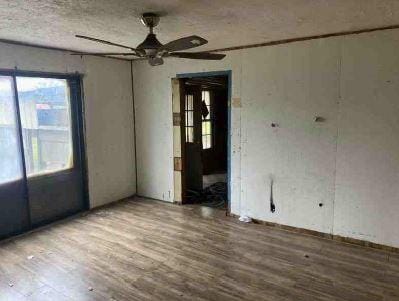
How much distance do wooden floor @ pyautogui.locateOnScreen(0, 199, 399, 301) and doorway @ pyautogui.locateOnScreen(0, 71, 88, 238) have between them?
0.31m

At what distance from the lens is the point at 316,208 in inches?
148

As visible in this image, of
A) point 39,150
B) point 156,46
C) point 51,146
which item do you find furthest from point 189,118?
point 156,46

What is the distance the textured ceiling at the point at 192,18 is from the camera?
7.67 feet

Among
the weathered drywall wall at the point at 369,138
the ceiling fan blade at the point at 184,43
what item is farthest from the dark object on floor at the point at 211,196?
the ceiling fan blade at the point at 184,43

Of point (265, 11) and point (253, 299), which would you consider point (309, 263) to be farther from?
point (265, 11)

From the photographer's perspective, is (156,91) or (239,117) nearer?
(239,117)

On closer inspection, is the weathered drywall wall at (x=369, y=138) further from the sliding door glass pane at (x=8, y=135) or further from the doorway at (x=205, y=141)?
the sliding door glass pane at (x=8, y=135)

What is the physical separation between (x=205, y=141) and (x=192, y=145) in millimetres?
1665

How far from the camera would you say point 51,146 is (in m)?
4.23

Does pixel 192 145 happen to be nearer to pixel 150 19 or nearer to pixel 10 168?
pixel 10 168

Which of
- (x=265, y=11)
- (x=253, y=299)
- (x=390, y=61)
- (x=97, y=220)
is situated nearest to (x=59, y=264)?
(x=97, y=220)

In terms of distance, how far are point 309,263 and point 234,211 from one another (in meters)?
1.45

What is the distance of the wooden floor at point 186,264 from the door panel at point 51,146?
345mm

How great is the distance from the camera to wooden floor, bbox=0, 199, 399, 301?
268cm
